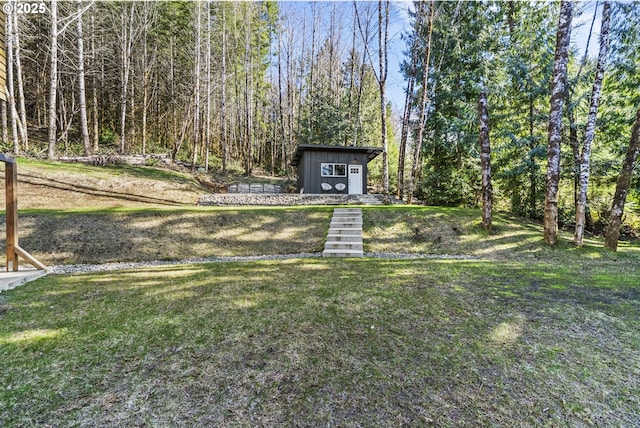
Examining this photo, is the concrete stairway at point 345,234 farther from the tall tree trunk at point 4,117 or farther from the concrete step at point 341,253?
the tall tree trunk at point 4,117

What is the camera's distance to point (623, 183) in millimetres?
7043

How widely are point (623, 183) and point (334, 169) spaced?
11.6 metres

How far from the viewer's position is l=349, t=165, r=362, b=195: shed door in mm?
16328

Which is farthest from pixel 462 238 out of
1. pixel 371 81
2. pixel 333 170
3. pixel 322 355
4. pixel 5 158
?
pixel 371 81

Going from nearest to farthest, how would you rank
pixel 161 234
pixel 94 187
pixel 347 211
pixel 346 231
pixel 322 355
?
pixel 322 355, pixel 161 234, pixel 346 231, pixel 347 211, pixel 94 187

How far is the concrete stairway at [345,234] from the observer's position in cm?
711

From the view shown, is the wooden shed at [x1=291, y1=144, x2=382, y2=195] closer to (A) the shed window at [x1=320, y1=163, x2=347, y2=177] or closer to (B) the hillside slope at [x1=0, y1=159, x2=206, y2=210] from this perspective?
(A) the shed window at [x1=320, y1=163, x2=347, y2=177]

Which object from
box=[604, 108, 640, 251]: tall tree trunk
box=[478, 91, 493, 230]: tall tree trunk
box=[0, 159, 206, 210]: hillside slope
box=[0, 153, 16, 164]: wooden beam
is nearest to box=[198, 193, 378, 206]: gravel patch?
box=[0, 159, 206, 210]: hillside slope

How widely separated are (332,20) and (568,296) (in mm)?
26953

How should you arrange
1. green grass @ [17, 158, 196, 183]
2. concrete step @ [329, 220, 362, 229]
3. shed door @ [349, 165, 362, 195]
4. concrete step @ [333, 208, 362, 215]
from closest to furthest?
concrete step @ [329, 220, 362, 229] < concrete step @ [333, 208, 362, 215] < green grass @ [17, 158, 196, 183] < shed door @ [349, 165, 362, 195]

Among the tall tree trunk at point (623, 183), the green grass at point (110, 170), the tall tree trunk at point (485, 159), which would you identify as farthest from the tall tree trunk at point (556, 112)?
the green grass at point (110, 170)

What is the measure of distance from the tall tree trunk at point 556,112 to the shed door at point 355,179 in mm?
9874

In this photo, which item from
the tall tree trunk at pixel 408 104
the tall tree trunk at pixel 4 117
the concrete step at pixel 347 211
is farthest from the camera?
the tall tree trunk at pixel 408 104

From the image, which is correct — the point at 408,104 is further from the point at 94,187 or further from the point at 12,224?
the point at 12,224
